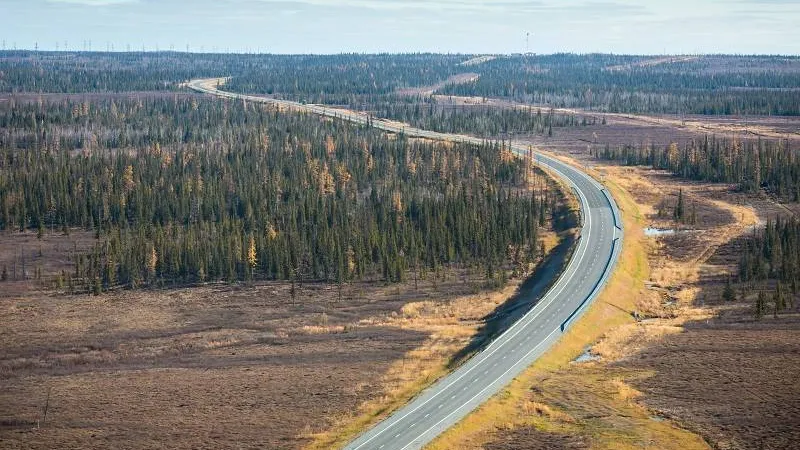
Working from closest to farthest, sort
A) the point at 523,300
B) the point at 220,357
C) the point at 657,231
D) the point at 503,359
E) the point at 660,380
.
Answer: the point at 660,380
the point at 503,359
the point at 220,357
the point at 523,300
the point at 657,231

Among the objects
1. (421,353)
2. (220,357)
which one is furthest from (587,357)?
(220,357)

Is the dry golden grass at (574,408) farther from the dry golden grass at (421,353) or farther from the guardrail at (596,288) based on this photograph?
the dry golden grass at (421,353)

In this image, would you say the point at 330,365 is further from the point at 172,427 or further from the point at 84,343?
the point at 84,343

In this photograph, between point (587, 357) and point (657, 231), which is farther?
point (657, 231)

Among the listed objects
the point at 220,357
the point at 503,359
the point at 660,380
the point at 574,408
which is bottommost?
the point at 220,357

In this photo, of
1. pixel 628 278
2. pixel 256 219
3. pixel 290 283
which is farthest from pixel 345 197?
pixel 628 278

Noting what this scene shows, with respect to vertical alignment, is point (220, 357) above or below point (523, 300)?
below

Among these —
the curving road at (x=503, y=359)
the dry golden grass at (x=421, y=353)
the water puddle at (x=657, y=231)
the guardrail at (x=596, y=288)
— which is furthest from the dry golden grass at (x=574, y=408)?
the water puddle at (x=657, y=231)

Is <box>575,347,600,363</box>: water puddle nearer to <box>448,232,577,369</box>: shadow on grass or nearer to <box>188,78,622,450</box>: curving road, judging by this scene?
<box>188,78,622,450</box>: curving road

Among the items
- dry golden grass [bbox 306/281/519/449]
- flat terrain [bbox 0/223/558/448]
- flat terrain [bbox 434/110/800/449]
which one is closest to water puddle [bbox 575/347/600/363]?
flat terrain [bbox 434/110/800/449]

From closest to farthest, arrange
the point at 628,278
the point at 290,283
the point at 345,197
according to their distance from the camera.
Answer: the point at 628,278, the point at 290,283, the point at 345,197

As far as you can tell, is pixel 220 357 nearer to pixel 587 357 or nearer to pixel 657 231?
pixel 587 357
